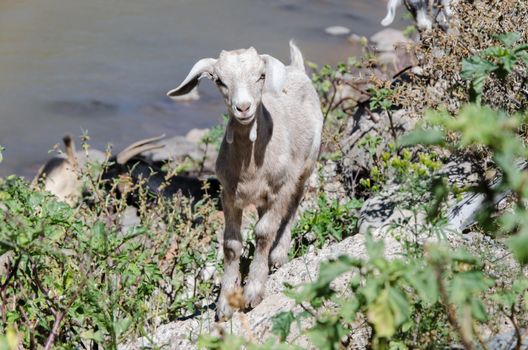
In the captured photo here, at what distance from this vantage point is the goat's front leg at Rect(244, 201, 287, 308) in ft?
18.7

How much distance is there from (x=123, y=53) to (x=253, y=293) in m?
9.64

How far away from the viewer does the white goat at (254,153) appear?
5336mm

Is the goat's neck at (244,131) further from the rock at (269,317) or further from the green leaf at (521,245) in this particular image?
the green leaf at (521,245)

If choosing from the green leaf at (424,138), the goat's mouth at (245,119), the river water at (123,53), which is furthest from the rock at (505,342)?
the river water at (123,53)

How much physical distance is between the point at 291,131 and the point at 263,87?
0.69 m

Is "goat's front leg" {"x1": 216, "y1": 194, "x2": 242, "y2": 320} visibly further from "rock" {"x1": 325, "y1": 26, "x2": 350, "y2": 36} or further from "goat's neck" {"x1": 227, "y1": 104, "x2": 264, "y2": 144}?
"rock" {"x1": 325, "y1": 26, "x2": 350, "y2": 36}

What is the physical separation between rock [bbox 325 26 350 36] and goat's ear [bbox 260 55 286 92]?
10.4m

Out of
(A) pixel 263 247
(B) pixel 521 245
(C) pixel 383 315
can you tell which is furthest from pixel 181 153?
(B) pixel 521 245

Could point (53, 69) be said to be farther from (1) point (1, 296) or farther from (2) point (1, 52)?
(1) point (1, 296)

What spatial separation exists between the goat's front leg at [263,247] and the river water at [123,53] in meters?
6.26

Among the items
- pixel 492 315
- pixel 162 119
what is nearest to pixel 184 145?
pixel 162 119

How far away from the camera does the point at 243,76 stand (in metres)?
5.29

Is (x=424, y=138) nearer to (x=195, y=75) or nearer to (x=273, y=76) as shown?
(x=273, y=76)

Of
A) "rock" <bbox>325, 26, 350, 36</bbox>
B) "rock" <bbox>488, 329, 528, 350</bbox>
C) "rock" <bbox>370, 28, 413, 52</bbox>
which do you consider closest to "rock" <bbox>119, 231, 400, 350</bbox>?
"rock" <bbox>488, 329, 528, 350</bbox>
